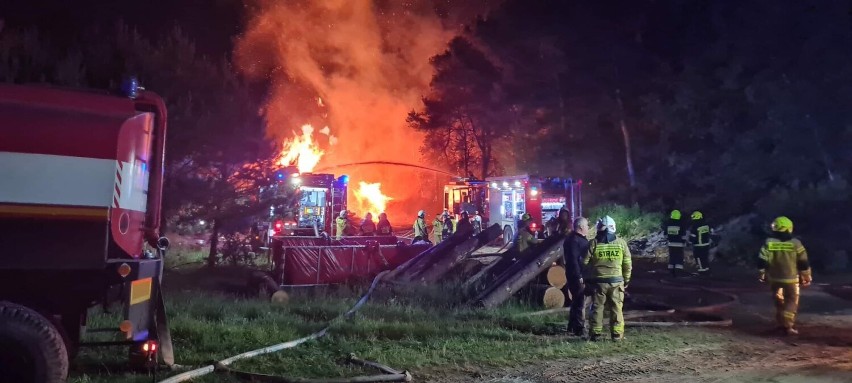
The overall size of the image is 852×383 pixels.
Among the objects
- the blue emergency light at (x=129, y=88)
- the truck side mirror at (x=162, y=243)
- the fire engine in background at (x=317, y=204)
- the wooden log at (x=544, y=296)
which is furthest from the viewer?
the fire engine in background at (x=317, y=204)

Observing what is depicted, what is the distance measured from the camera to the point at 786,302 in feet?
27.4

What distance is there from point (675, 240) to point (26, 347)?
13.7 meters

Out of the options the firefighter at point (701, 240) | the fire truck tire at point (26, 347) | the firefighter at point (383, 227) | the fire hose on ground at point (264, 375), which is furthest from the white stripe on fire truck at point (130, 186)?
the firefighter at point (701, 240)

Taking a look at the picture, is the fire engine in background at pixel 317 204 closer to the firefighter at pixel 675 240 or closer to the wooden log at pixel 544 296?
the firefighter at pixel 675 240

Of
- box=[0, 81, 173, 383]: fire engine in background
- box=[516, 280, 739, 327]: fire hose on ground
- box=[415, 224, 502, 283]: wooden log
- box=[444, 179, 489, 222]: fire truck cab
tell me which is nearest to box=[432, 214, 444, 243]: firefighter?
box=[444, 179, 489, 222]: fire truck cab

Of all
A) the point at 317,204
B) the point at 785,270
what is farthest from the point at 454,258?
the point at 317,204

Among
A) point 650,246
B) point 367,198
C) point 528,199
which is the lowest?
point 650,246

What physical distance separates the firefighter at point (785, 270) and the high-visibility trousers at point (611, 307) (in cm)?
237

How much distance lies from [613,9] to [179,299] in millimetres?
22993

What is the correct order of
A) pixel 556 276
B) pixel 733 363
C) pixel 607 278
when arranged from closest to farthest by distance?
pixel 733 363, pixel 607 278, pixel 556 276

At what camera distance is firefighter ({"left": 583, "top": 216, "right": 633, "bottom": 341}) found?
7.68 m

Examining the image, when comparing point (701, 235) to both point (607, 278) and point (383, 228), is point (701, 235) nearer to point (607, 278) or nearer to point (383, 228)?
point (383, 228)

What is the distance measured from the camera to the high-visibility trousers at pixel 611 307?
25.2 feet

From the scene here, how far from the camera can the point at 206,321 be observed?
791 cm
